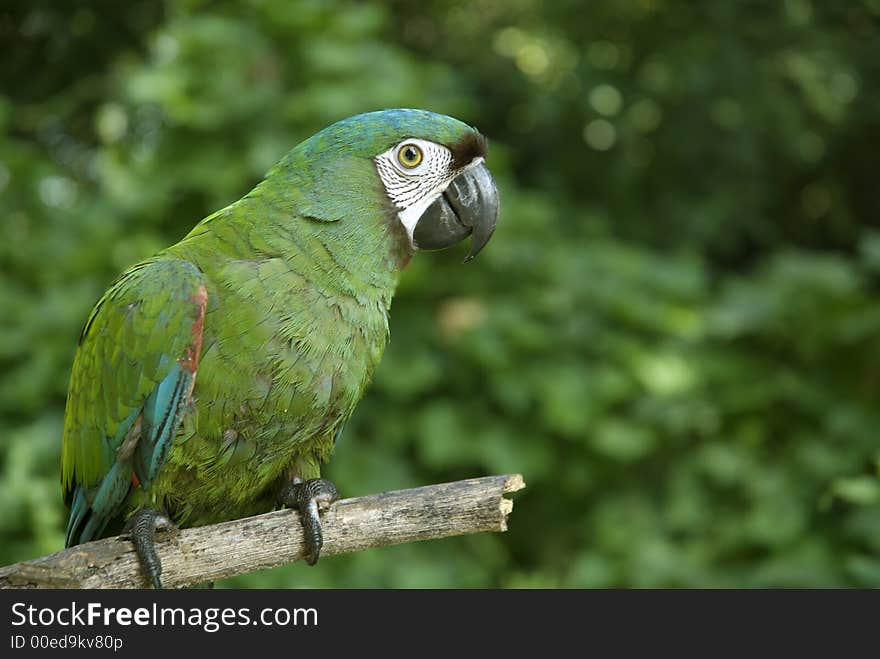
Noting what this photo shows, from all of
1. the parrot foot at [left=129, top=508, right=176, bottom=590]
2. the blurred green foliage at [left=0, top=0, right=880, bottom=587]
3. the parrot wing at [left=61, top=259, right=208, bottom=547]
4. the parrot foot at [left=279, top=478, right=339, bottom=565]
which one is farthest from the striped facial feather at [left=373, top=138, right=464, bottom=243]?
the blurred green foliage at [left=0, top=0, right=880, bottom=587]

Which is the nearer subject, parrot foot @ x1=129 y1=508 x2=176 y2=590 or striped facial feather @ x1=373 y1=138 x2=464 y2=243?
parrot foot @ x1=129 y1=508 x2=176 y2=590

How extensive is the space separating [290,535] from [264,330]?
511 millimetres

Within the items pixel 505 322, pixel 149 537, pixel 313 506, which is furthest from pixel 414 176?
pixel 505 322

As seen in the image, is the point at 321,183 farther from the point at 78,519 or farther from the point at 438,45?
the point at 438,45

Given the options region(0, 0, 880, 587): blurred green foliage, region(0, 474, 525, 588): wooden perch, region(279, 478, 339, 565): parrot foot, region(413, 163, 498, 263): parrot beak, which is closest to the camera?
region(0, 474, 525, 588): wooden perch

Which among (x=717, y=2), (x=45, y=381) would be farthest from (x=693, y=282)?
(x=45, y=381)

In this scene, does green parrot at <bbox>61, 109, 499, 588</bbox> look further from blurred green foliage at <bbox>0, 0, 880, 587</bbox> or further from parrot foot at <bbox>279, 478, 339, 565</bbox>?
blurred green foliage at <bbox>0, 0, 880, 587</bbox>

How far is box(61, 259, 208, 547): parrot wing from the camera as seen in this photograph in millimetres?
2104

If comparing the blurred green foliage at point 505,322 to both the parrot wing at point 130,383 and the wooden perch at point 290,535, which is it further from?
the wooden perch at point 290,535

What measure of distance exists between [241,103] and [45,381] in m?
1.55

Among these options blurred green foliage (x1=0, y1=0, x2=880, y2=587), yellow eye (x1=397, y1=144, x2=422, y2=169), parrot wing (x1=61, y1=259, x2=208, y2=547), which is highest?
blurred green foliage (x1=0, y1=0, x2=880, y2=587)

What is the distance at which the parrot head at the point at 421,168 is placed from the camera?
2242 mm

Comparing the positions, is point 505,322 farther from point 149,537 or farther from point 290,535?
point 149,537

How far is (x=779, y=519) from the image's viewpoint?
13.3 feet
